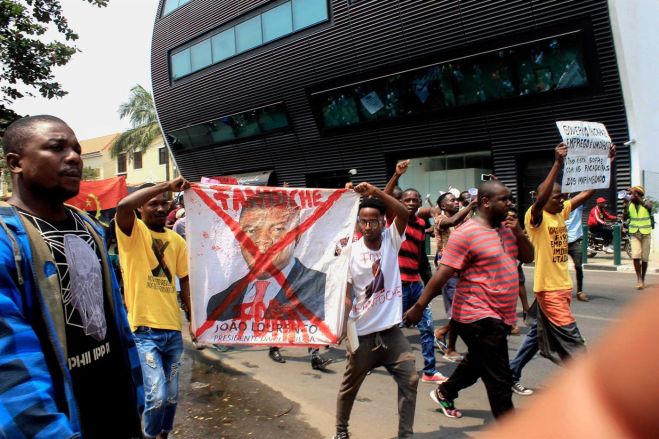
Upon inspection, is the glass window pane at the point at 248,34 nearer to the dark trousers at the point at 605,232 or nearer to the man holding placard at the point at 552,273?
the dark trousers at the point at 605,232

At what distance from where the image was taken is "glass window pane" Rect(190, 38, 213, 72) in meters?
25.4

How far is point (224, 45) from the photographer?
24.4 metres

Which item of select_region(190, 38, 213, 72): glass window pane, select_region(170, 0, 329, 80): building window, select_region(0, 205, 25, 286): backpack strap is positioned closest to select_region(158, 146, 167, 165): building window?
select_region(170, 0, 329, 80): building window

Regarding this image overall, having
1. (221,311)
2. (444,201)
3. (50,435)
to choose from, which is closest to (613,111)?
(444,201)

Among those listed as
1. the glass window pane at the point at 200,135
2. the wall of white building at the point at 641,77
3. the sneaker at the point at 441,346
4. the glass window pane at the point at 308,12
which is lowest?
the sneaker at the point at 441,346

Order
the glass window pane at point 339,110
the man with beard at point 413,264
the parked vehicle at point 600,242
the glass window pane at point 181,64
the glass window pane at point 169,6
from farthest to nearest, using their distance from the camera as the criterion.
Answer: the glass window pane at point 169,6, the glass window pane at point 181,64, the glass window pane at point 339,110, the parked vehicle at point 600,242, the man with beard at point 413,264

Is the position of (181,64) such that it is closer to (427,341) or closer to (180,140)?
(180,140)

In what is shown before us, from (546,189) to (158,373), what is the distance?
3.42m

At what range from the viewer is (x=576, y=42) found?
47.0ft

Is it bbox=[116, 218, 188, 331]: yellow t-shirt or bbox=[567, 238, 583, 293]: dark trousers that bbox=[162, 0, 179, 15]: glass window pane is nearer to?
bbox=[567, 238, 583, 293]: dark trousers

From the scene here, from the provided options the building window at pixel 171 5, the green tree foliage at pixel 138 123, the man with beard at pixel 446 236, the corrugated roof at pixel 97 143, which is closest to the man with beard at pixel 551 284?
the man with beard at pixel 446 236

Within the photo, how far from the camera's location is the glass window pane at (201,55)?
25.4 m

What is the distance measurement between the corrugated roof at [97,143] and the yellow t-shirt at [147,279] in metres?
52.9

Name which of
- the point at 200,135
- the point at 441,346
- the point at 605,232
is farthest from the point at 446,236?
the point at 200,135
